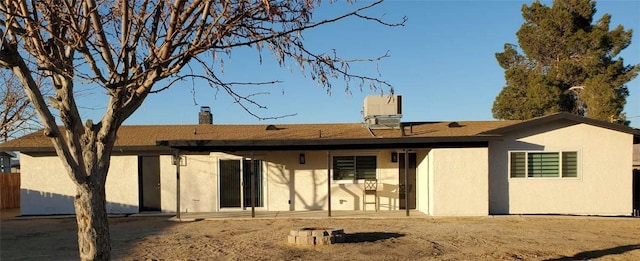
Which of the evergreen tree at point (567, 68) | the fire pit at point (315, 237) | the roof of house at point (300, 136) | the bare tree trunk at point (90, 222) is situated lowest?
the fire pit at point (315, 237)

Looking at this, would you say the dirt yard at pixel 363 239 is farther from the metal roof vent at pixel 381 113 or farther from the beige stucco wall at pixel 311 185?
the metal roof vent at pixel 381 113

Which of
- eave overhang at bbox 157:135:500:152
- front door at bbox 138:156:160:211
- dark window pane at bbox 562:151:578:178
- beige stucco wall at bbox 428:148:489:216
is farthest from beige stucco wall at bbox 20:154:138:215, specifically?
dark window pane at bbox 562:151:578:178

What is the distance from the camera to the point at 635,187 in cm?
1582

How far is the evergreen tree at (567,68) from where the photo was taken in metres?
24.7

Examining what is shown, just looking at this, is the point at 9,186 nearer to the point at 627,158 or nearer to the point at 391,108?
the point at 391,108

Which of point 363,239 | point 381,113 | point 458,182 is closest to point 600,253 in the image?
point 363,239

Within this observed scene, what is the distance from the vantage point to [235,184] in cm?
1560

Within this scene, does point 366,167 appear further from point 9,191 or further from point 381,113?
point 9,191

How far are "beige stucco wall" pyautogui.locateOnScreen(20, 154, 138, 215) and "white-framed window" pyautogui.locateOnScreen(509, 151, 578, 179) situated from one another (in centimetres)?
1217

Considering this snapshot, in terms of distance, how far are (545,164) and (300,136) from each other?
7.62 metres

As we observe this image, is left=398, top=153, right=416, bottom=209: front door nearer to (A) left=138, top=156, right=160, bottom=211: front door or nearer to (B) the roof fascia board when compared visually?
(B) the roof fascia board

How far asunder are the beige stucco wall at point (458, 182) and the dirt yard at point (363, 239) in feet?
1.99

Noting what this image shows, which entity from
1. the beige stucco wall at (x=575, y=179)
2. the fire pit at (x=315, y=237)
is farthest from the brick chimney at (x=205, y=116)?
the beige stucco wall at (x=575, y=179)

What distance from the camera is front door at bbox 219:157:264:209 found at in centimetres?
1555
